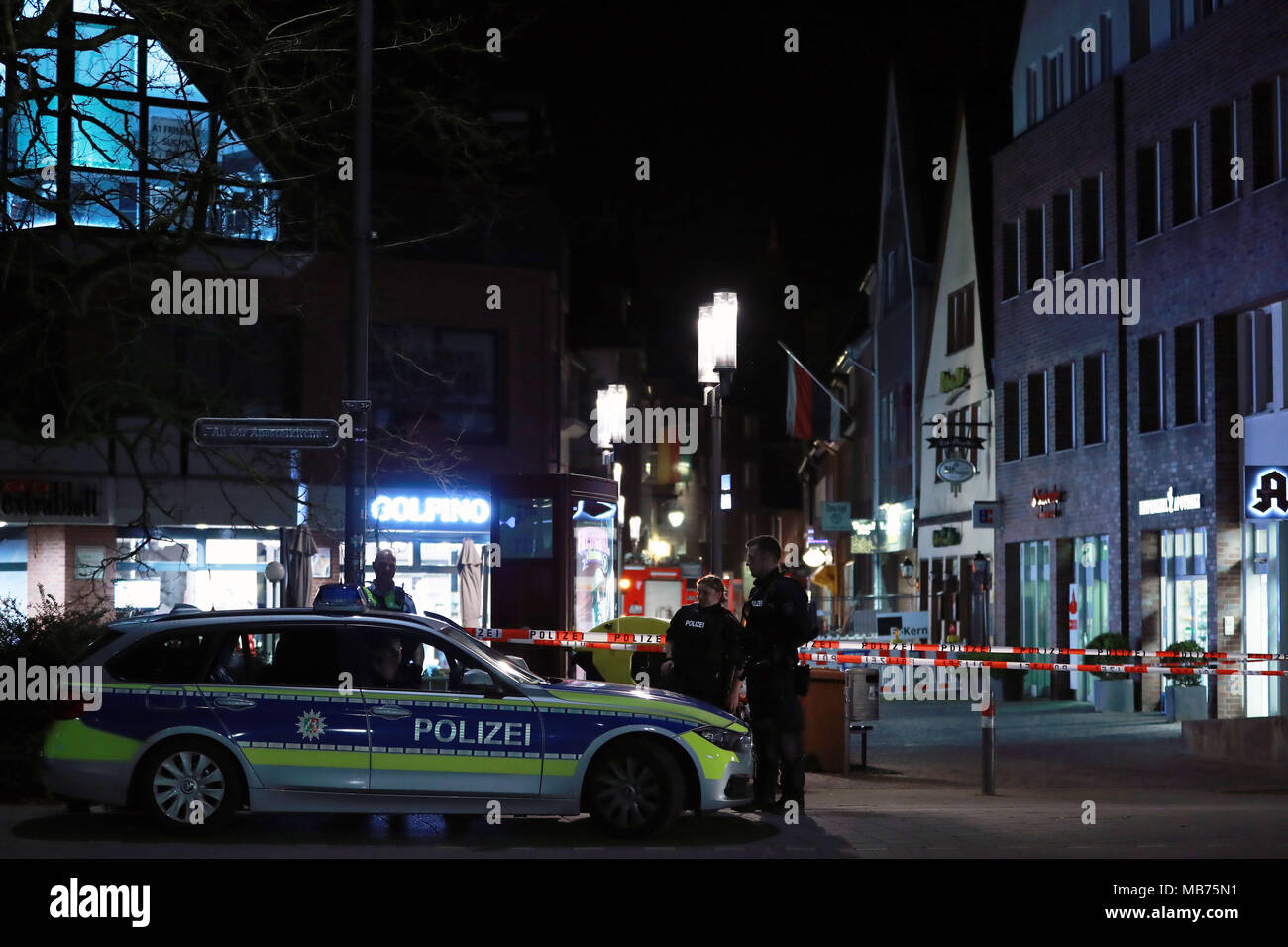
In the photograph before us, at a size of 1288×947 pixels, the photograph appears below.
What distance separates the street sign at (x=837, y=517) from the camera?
172 feet

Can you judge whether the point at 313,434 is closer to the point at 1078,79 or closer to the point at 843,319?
the point at 1078,79

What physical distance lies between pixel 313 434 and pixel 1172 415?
17.0 m

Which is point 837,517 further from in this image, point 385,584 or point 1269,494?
point 385,584

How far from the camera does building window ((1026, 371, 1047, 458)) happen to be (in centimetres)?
3359

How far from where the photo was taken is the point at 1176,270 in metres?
27.3

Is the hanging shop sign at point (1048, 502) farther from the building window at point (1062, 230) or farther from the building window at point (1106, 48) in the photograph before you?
the building window at point (1106, 48)

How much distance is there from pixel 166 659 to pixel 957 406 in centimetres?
3022

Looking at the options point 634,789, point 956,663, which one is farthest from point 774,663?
point 956,663

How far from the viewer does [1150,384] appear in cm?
2867

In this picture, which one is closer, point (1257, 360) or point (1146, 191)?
point (1257, 360)

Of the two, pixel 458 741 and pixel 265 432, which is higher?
pixel 265 432

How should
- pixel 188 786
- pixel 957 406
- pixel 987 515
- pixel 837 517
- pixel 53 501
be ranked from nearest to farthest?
pixel 188 786
pixel 53 501
pixel 987 515
pixel 957 406
pixel 837 517

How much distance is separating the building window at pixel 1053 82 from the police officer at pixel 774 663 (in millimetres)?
21969
